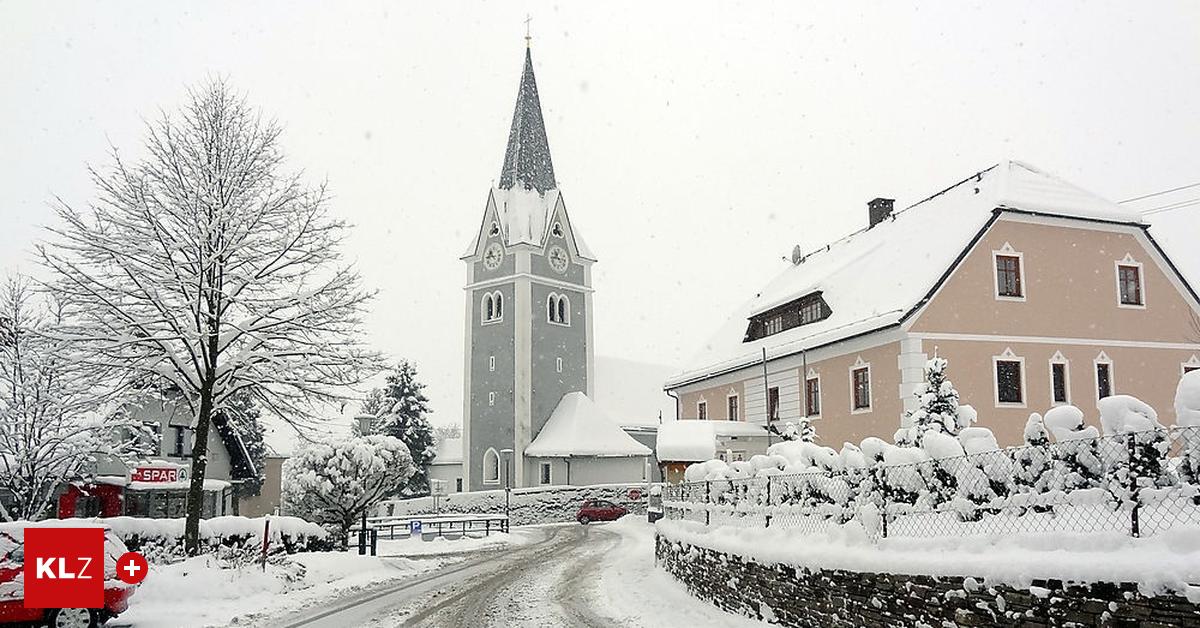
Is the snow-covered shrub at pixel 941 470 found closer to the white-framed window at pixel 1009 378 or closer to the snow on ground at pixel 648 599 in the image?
the snow on ground at pixel 648 599

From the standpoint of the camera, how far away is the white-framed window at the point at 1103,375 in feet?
89.8

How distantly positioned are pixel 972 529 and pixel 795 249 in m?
33.9

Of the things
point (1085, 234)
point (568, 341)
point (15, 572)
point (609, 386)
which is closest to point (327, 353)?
point (15, 572)

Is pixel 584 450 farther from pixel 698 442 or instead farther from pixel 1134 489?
pixel 1134 489

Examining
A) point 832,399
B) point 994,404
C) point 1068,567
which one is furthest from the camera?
point 832,399

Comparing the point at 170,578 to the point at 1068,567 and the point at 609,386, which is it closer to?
the point at 1068,567

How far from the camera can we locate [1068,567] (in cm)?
778

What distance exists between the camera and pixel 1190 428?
741 centimetres

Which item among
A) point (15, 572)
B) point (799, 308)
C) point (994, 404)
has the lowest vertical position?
point (15, 572)

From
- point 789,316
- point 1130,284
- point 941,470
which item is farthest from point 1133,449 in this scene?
point 789,316

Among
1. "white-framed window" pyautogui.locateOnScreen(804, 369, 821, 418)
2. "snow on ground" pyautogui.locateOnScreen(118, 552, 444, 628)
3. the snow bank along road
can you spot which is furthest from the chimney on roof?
"snow on ground" pyautogui.locateOnScreen(118, 552, 444, 628)

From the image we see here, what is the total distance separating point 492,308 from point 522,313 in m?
2.99

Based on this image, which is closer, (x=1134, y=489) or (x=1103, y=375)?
(x=1134, y=489)

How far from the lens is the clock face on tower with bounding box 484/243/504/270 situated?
63628 mm
